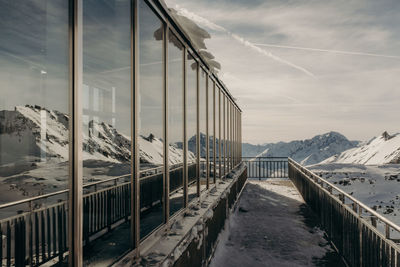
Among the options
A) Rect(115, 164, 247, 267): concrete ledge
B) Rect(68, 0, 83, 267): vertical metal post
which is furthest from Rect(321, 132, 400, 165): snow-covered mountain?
Rect(68, 0, 83, 267): vertical metal post

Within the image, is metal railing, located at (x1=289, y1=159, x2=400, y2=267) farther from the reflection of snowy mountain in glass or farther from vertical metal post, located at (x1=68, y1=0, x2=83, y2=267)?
vertical metal post, located at (x1=68, y1=0, x2=83, y2=267)

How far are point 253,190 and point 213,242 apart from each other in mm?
8828

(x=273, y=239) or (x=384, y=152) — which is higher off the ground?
(x=384, y=152)

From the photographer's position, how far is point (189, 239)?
374 cm

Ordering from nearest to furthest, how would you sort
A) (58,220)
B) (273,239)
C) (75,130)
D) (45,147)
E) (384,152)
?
(75,130) < (58,220) < (273,239) < (45,147) < (384,152)

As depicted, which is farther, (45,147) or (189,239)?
(45,147)

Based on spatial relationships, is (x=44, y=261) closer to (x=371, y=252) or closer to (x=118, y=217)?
(x=118, y=217)

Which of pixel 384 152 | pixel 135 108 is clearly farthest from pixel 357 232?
pixel 384 152

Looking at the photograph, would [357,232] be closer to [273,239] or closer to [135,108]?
[273,239]

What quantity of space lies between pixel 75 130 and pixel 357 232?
433cm

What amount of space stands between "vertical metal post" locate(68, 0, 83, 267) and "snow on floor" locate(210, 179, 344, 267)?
3.92m

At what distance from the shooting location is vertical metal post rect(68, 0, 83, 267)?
174 centimetres

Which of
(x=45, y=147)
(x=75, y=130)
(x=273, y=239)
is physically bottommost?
(x=273, y=239)

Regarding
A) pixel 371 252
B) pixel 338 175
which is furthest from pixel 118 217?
pixel 338 175
